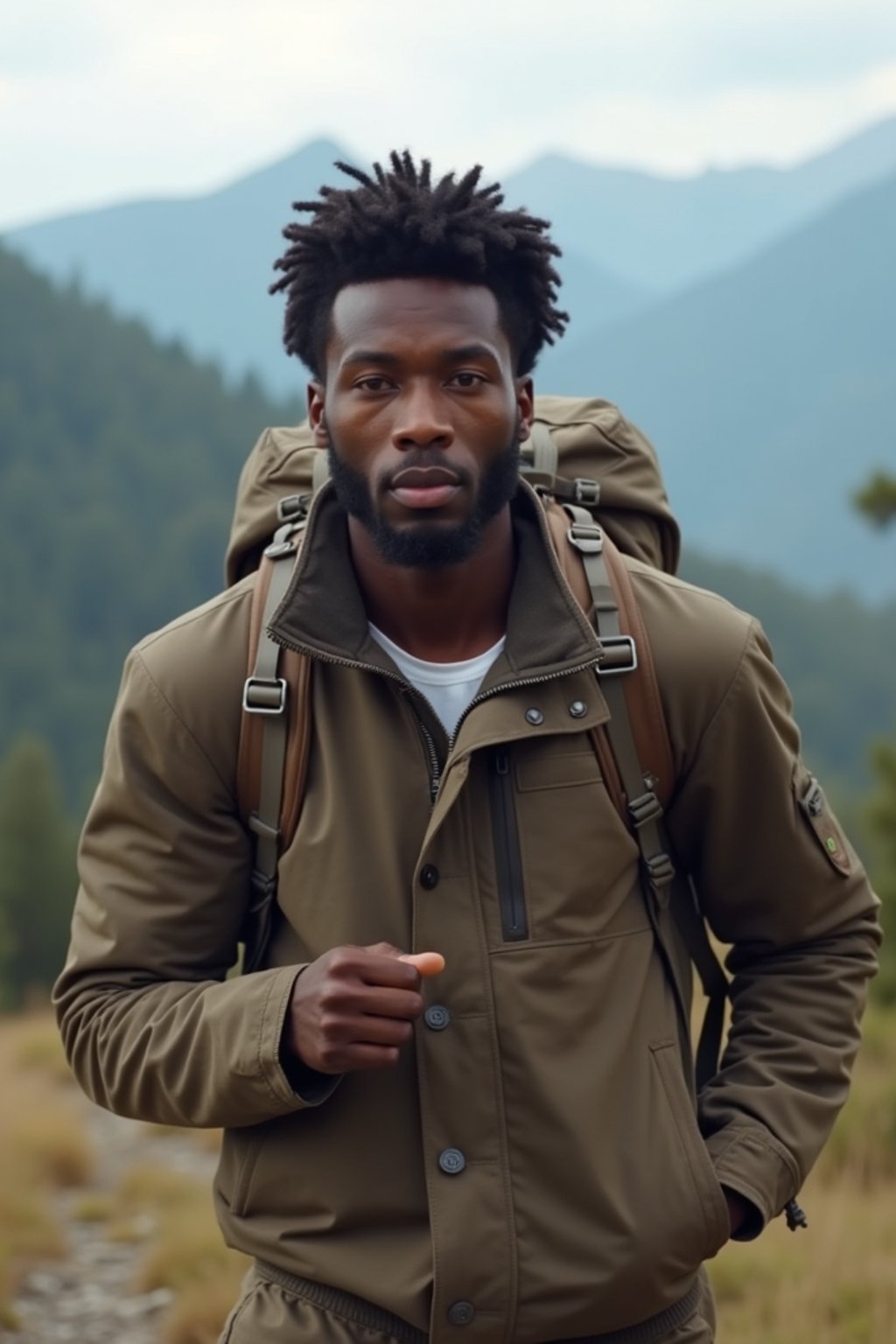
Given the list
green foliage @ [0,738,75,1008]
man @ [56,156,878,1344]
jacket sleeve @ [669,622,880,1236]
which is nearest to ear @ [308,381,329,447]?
man @ [56,156,878,1344]

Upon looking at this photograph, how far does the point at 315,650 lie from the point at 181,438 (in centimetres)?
12669

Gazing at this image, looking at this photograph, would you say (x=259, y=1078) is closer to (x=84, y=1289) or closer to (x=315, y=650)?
(x=315, y=650)

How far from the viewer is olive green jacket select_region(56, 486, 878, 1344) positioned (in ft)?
7.76

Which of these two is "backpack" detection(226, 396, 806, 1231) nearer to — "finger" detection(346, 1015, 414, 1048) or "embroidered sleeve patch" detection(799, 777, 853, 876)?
"embroidered sleeve patch" detection(799, 777, 853, 876)

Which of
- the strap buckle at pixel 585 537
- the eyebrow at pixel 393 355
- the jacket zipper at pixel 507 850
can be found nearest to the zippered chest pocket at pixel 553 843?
the jacket zipper at pixel 507 850

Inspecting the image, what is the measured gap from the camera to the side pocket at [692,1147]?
2.48 meters

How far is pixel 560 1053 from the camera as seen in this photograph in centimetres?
239

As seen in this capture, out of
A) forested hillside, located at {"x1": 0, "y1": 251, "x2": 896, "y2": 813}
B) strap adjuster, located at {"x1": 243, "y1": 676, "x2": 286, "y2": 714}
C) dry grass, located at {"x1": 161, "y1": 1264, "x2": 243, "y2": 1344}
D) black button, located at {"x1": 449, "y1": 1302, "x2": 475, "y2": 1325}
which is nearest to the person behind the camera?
black button, located at {"x1": 449, "y1": 1302, "x2": 475, "y2": 1325}

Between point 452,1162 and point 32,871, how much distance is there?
40899mm

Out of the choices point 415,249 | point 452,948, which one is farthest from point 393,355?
point 452,948

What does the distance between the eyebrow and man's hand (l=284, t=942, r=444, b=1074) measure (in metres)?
0.84

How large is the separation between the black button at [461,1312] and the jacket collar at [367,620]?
0.83 metres

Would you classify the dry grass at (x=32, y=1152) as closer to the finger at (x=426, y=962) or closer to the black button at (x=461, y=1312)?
the black button at (x=461, y=1312)

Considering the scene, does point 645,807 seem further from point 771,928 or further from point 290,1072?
point 290,1072
